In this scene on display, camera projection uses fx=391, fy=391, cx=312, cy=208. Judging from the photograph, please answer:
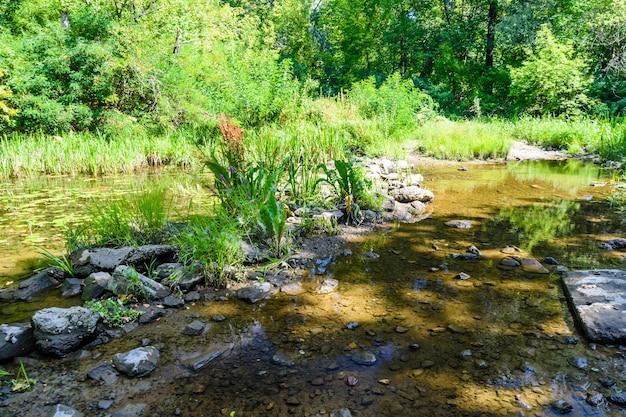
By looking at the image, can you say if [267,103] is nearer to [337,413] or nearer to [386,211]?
[386,211]

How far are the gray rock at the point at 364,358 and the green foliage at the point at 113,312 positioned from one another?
158 centimetres

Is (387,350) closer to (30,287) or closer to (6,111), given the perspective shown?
(30,287)

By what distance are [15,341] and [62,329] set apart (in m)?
0.24

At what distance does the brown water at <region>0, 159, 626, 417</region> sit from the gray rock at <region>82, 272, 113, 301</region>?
0.62m

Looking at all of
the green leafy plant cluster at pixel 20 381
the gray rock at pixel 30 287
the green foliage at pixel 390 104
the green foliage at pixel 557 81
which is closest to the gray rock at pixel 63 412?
the green leafy plant cluster at pixel 20 381

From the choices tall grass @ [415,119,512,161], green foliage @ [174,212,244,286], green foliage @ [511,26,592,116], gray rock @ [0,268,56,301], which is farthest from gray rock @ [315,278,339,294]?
green foliage @ [511,26,592,116]

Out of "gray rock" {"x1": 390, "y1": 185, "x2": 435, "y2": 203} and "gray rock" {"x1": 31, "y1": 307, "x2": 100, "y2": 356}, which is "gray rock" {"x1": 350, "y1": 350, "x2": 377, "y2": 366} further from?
"gray rock" {"x1": 390, "y1": 185, "x2": 435, "y2": 203}

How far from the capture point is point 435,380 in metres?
2.18

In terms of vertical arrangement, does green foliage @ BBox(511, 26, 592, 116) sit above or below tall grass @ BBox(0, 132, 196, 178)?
above

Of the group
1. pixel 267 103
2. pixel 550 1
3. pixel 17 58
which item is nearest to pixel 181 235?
pixel 267 103

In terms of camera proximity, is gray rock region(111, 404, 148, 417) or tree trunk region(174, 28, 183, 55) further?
tree trunk region(174, 28, 183, 55)

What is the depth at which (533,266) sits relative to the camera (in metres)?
3.65

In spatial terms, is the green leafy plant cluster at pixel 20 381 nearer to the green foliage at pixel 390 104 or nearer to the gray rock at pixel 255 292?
the gray rock at pixel 255 292

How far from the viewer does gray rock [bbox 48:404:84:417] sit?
187 cm
